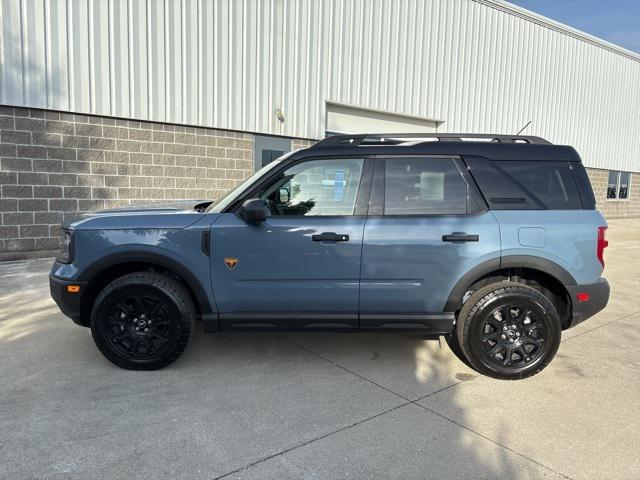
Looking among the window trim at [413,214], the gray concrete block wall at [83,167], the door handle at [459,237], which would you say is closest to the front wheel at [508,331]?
the door handle at [459,237]

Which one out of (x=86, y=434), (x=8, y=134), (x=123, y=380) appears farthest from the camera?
(x=8, y=134)

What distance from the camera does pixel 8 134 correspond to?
7941 mm

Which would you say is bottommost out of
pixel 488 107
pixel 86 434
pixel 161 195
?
pixel 86 434

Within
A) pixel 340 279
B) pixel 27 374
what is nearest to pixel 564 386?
pixel 340 279

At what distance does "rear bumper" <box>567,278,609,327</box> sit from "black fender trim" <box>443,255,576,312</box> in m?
0.16

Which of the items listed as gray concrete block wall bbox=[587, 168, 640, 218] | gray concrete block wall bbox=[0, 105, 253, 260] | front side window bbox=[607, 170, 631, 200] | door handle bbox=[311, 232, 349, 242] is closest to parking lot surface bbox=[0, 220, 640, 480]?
door handle bbox=[311, 232, 349, 242]

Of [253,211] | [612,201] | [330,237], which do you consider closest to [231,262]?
[253,211]

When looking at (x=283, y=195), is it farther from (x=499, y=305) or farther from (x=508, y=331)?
(x=508, y=331)

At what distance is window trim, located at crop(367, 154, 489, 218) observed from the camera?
3779mm

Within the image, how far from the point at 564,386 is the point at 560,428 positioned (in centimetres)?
74

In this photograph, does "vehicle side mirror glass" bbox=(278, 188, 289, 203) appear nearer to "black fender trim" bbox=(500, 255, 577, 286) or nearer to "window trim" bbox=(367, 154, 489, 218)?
"window trim" bbox=(367, 154, 489, 218)

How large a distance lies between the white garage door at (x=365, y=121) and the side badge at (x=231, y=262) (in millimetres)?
8838

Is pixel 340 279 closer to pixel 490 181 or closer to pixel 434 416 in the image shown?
pixel 434 416

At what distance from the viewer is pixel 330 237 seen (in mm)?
3689
